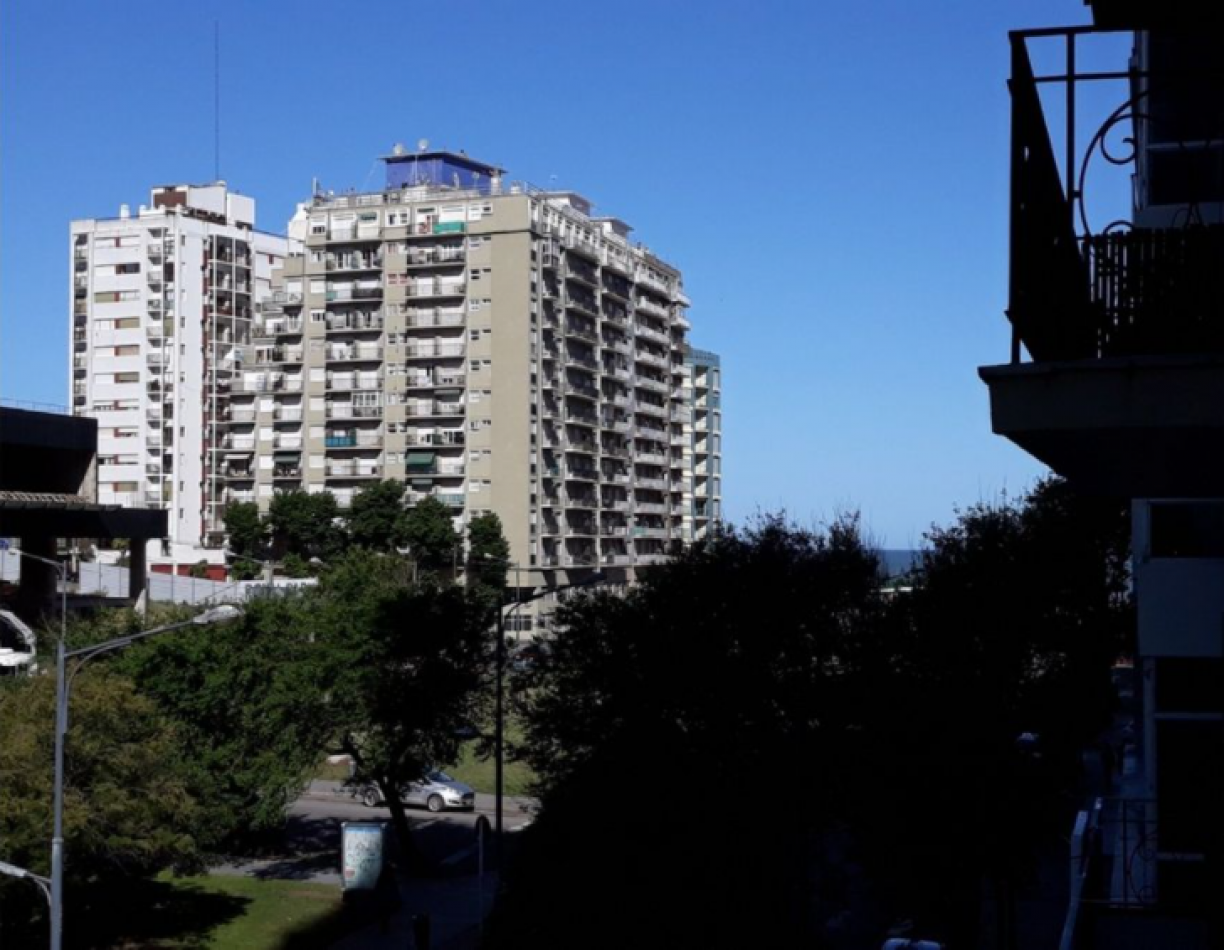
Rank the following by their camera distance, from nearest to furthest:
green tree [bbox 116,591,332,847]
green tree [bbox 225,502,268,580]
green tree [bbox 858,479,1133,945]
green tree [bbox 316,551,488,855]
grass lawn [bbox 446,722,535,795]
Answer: green tree [bbox 858,479,1133,945]
green tree [bbox 116,591,332,847]
green tree [bbox 316,551,488,855]
grass lawn [bbox 446,722,535,795]
green tree [bbox 225,502,268,580]

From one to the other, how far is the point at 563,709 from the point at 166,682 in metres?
8.32

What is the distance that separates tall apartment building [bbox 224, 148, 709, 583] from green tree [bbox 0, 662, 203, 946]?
57.3m

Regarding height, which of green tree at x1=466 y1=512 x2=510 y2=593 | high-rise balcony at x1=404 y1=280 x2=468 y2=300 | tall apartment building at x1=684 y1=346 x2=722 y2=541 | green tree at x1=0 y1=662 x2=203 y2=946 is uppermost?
high-rise balcony at x1=404 y1=280 x2=468 y2=300

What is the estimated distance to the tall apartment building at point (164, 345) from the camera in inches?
3807

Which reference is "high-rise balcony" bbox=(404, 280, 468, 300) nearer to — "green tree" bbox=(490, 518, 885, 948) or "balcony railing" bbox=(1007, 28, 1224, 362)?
"green tree" bbox=(490, 518, 885, 948)

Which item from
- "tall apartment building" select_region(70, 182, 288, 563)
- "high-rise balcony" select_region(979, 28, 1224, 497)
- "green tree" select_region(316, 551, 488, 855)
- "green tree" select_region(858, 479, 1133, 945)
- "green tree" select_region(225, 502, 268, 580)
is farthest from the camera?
"tall apartment building" select_region(70, 182, 288, 563)

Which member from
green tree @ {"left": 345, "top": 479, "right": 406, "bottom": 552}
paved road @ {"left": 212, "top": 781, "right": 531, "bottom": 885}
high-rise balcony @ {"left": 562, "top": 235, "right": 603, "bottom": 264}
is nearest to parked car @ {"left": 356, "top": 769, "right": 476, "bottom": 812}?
paved road @ {"left": 212, "top": 781, "right": 531, "bottom": 885}

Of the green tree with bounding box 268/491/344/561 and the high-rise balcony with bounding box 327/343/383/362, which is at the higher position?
the high-rise balcony with bounding box 327/343/383/362

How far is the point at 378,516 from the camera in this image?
84688mm

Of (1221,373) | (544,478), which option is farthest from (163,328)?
(1221,373)

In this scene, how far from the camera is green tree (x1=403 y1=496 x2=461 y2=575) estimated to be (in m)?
84.2

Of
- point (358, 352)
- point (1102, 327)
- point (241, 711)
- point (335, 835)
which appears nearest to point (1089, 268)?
point (1102, 327)

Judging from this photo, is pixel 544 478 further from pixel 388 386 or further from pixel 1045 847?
pixel 1045 847

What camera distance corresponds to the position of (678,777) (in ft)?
76.0
